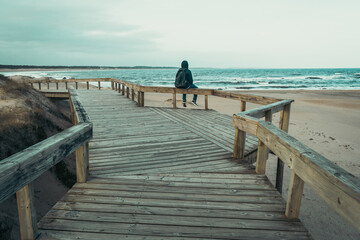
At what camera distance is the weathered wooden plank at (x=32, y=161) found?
156cm

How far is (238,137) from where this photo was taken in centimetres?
395

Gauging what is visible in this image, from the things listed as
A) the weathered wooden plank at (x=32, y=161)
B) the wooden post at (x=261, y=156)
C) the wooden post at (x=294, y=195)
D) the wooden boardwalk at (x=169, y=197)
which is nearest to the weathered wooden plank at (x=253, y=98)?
the wooden boardwalk at (x=169, y=197)

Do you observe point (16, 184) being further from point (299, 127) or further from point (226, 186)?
point (299, 127)

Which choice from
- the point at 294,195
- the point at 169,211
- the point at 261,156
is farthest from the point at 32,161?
the point at 261,156

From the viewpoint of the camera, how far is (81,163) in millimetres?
3027

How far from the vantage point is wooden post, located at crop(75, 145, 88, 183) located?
9.67 feet

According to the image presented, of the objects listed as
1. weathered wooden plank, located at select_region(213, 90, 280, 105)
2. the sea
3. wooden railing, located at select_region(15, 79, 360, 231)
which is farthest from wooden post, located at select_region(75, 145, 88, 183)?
the sea

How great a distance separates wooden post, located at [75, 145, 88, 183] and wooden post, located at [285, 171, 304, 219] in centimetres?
233

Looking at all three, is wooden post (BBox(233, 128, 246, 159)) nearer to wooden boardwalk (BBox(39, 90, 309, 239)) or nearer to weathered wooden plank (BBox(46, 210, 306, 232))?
wooden boardwalk (BBox(39, 90, 309, 239))

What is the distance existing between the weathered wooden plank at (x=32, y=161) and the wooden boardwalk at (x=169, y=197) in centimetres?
63

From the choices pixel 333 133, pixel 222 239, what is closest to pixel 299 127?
pixel 333 133

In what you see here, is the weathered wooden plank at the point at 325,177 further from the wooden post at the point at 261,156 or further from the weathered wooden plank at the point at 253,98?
the weathered wooden plank at the point at 253,98

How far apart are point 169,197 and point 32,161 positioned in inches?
58.5

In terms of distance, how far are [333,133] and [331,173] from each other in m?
9.90
